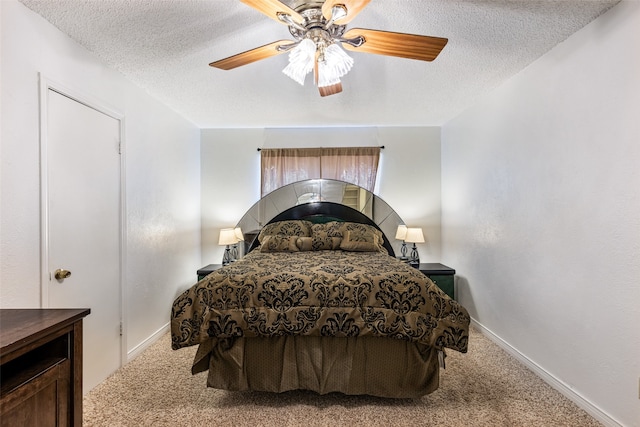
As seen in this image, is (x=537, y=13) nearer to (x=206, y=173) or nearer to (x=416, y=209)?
(x=416, y=209)

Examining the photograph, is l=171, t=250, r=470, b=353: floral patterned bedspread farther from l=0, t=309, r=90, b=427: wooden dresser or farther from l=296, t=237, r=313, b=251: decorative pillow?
l=296, t=237, r=313, b=251: decorative pillow

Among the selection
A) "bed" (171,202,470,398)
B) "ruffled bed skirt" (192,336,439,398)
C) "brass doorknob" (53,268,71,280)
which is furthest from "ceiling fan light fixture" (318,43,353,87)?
"brass doorknob" (53,268,71,280)

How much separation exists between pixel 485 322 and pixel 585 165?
1.84m

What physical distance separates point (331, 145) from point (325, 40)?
8.29 feet

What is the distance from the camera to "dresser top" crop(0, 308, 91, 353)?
98 centimetres

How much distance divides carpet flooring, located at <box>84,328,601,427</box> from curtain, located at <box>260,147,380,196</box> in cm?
249

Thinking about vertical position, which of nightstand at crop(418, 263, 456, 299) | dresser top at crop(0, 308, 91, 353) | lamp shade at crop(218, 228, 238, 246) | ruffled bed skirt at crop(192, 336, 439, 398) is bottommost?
ruffled bed skirt at crop(192, 336, 439, 398)

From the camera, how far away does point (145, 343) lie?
9.30 ft

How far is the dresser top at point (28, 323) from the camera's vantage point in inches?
38.8

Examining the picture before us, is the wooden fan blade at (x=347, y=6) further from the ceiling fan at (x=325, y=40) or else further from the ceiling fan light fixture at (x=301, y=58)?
the ceiling fan light fixture at (x=301, y=58)

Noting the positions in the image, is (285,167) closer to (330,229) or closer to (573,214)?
(330,229)

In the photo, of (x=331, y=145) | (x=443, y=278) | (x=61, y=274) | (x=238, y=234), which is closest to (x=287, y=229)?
(x=238, y=234)

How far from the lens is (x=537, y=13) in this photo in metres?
1.80

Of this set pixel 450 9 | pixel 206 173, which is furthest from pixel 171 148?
pixel 450 9
